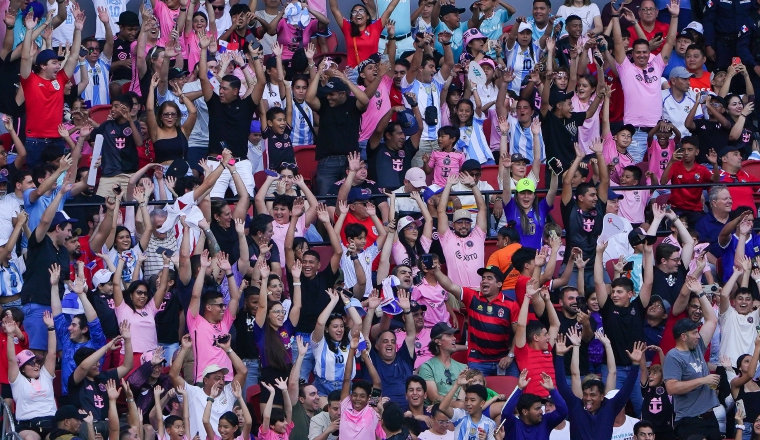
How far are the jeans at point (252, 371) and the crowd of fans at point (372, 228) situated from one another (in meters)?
0.03

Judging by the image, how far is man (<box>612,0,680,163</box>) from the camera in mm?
18734

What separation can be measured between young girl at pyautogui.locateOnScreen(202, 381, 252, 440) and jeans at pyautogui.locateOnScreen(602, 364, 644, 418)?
329cm

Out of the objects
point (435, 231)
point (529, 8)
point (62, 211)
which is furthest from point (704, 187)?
point (62, 211)

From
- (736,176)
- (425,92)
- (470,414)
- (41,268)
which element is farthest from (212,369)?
(736,176)

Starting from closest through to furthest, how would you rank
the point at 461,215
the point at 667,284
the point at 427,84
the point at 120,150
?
the point at 667,284 < the point at 461,215 < the point at 120,150 < the point at 427,84

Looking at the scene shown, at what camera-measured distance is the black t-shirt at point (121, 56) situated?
19.0 m

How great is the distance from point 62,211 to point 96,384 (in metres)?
2.06

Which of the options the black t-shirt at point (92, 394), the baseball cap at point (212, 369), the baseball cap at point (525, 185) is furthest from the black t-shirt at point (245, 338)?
the baseball cap at point (525, 185)

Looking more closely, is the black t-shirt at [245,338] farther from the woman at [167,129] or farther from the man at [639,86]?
the man at [639,86]

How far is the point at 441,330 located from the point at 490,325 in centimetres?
58

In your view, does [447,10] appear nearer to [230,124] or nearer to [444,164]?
[444,164]

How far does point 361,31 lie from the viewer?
1961 centimetres

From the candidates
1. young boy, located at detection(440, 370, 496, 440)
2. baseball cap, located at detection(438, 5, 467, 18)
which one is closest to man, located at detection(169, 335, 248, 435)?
young boy, located at detection(440, 370, 496, 440)

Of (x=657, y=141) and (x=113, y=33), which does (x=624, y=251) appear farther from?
(x=113, y=33)
